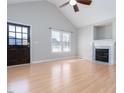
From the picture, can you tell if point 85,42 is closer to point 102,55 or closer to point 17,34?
point 102,55

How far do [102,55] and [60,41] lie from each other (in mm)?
2804

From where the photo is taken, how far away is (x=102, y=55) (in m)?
6.49

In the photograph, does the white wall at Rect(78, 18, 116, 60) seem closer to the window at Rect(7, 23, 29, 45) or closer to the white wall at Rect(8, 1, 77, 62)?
the white wall at Rect(8, 1, 77, 62)

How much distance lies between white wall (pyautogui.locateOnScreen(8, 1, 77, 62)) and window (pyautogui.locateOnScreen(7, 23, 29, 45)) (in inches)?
10.3

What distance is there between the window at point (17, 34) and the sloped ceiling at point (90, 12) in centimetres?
111

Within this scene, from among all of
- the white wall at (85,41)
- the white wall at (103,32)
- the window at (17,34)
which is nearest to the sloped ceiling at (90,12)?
the white wall at (85,41)

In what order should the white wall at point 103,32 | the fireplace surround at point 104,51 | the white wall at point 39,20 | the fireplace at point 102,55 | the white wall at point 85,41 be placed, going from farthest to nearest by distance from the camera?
1. the white wall at point 85,41
2. the white wall at point 103,32
3. the fireplace at point 102,55
4. the fireplace surround at point 104,51
5. the white wall at point 39,20

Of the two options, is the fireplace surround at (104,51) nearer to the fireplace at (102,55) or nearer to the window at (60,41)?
the fireplace at (102,55)

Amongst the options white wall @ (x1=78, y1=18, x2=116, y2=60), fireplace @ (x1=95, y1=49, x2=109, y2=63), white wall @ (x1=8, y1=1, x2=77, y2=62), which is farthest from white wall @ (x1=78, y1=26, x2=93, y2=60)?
white wall @ (x1=8, y1=1, x2=77, y2=62)

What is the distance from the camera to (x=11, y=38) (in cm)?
523

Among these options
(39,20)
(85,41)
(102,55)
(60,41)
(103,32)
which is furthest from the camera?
(85,41)

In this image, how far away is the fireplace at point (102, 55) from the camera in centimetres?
628

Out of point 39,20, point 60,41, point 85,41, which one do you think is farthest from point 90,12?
point 39,20

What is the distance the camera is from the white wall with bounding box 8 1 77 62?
544 cm
